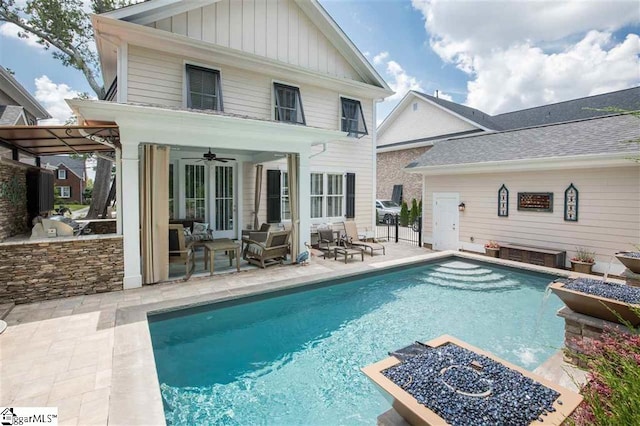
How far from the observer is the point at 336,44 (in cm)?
1144

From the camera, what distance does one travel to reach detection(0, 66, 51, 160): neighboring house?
28.9 ft

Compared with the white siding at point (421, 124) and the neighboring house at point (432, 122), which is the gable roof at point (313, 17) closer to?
the neighboring house at point (432, 122)

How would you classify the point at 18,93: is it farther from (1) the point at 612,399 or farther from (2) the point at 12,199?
(1) the point at 612,399

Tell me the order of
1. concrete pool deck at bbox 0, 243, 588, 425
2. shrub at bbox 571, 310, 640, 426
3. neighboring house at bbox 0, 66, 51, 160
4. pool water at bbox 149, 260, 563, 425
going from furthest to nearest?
1. neighboring house at bbox 0, 66, 51, 160
2. pool water at bbox 149, 260, 563, 425
3. concrete pool deck at bbox 0, 243, 588, 425
4. shrub at bbox 571, 310, 640, 426

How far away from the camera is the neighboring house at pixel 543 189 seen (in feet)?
25.6

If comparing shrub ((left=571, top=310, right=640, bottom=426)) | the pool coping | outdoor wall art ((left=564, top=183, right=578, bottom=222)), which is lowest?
the pool coping

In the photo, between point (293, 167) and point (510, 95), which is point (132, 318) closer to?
point (293, 167)

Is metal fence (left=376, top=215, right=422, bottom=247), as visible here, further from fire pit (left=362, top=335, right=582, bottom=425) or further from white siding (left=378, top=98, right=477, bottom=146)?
fire pit (left=362, top=335, right=582, bottom=425)

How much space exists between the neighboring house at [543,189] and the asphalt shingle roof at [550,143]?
0.07 ft

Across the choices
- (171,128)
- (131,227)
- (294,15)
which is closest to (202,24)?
(294,15)

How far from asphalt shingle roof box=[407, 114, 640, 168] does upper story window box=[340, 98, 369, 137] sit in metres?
2.51

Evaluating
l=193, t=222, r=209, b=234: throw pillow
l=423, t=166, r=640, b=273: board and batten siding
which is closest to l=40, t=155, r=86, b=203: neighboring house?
l=193, t=222, r=209, b=234: throw pillow

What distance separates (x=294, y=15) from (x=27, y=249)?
1001cm

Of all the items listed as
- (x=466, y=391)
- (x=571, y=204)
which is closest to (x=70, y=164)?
(x=571, y=204)
